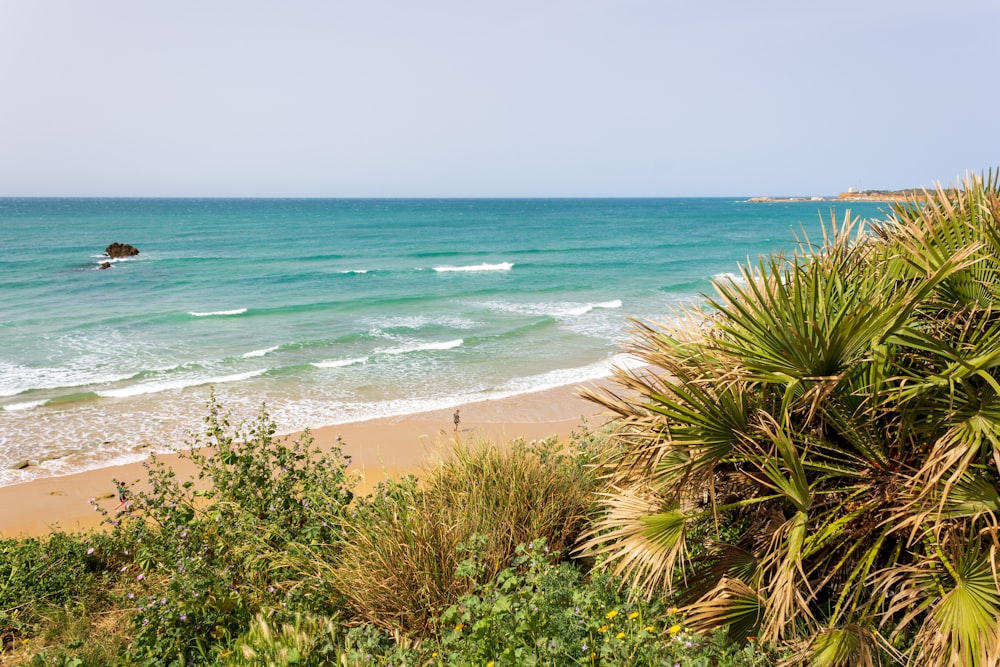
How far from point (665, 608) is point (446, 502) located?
182 centimetres

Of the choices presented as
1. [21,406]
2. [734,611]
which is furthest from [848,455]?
[21,406]

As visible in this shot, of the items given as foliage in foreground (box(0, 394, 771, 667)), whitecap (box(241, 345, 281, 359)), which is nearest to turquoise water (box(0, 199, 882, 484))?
whitecap (box(241, 345, 281, 359))

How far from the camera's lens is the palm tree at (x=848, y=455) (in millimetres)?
3182

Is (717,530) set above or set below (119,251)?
below

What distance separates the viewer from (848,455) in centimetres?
359

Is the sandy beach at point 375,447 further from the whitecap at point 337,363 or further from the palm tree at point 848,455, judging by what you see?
the whitecap at point 337,363

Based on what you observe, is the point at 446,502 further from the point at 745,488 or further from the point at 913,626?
the point at 913,626

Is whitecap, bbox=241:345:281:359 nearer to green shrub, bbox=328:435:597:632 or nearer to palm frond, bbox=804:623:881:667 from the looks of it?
green shrub, bbox=328:435:597:632

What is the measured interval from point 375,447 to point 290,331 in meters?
→ 11.3

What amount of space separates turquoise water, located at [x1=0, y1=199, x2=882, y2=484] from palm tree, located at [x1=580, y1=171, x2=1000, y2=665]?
1.50 meters

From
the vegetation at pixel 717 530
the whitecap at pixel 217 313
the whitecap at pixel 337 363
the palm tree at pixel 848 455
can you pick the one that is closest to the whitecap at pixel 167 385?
the whitecap at pixel 337 363

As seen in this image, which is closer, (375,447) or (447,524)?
(447,524)

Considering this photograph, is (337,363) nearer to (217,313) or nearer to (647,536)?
(217,313)

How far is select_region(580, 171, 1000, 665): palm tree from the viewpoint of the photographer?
3182 millimetres
